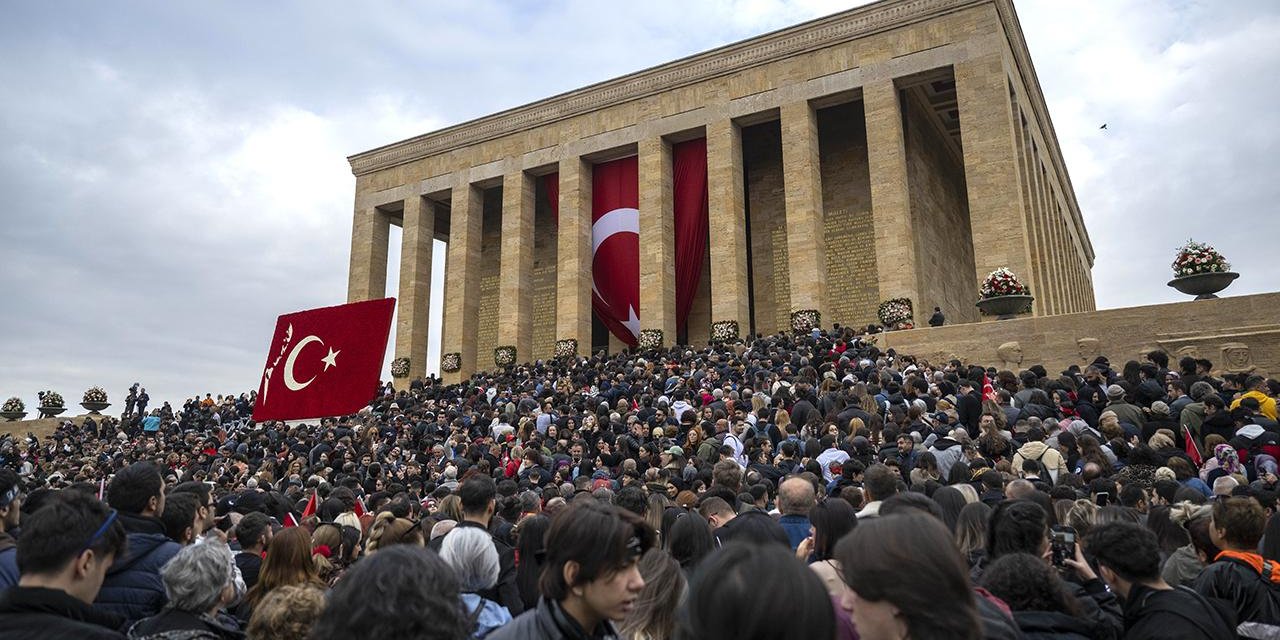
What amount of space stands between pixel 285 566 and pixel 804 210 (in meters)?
21.2

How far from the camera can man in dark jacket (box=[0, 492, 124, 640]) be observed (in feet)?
7.50

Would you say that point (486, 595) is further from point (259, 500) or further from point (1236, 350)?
point (1236, 350)

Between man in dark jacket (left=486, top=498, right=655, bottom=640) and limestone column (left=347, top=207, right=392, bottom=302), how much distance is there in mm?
29995

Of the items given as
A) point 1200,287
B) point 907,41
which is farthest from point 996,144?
point 1200,287

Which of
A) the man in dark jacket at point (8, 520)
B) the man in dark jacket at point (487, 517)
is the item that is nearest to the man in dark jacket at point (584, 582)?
the man in dark jacket at point (487, 517)

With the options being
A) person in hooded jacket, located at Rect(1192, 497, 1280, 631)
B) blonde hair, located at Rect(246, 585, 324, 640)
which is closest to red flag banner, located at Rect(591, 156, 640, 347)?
person in hooded jacket, located at Rect(1192, 497, 1280, 631)

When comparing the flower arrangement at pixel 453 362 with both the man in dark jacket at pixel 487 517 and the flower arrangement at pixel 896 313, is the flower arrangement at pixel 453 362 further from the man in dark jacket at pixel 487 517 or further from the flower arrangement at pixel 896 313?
the man in dark jacket at pixel 487 517

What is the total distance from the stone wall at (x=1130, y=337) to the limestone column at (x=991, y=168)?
17.3 ft

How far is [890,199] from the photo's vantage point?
2198 centimetres

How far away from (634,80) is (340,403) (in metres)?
15.6

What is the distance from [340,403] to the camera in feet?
54.5

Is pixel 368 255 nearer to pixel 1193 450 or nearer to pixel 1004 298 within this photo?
pixel 1004 298

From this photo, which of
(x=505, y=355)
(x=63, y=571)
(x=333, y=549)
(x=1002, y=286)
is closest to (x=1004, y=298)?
(x=1002, y=286)

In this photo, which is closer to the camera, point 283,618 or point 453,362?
point 283,618
